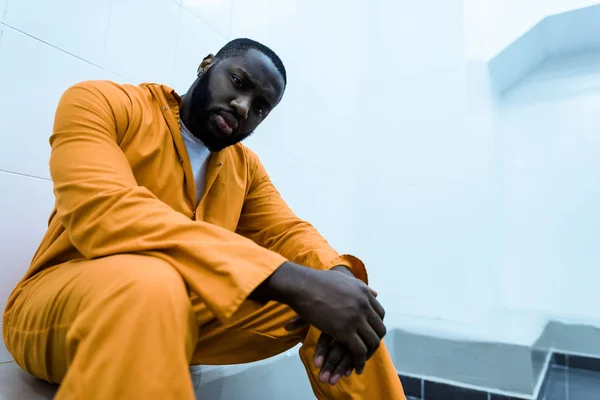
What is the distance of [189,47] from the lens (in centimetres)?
143

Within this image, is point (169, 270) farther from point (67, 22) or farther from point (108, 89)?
point (67, 22)

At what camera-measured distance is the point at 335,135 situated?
90.3 inches

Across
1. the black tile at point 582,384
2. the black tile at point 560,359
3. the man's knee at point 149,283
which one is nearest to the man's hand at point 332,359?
the man's knee at point 149,283

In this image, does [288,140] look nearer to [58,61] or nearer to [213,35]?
[213,35]

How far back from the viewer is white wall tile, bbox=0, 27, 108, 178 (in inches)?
37.4

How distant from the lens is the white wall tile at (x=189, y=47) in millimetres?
1395

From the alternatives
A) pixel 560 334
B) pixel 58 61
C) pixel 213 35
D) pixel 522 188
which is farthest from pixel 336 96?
pixel 560 334

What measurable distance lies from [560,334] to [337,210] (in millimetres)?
1465

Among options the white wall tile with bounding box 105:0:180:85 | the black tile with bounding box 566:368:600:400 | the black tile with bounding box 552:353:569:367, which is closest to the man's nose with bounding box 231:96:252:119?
the white wall tile with bounding box 105:0:180:85

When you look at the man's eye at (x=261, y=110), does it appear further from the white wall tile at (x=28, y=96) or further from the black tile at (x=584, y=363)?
the black tile at (x=584, y=363)

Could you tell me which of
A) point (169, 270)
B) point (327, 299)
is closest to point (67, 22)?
point (169, 270)

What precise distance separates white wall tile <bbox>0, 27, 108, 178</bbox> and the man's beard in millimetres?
377

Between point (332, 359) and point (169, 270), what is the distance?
0.99 ft

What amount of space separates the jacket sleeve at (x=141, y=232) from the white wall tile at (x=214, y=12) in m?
0.98
